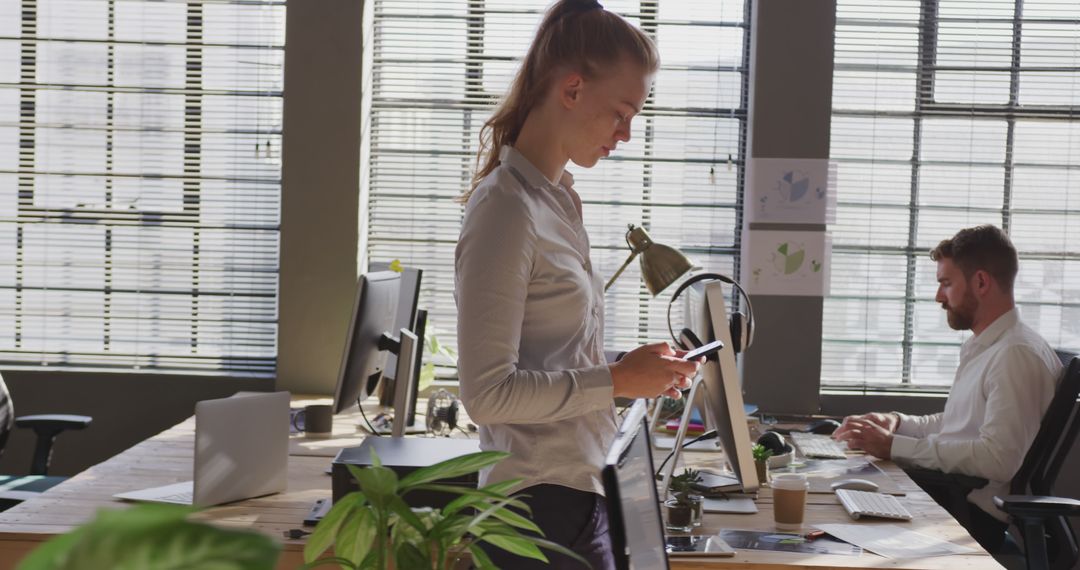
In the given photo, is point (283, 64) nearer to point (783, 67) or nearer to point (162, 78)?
point (162, 78)

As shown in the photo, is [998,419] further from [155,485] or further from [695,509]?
[155,485]

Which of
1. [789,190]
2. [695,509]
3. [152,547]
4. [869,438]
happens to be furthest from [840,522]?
[789,190]

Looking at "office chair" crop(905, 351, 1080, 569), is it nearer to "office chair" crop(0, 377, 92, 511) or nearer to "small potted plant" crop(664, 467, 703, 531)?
"small potted plant" crop(664, 467, 703, 531)

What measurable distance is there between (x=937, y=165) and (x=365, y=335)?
294 centimetres

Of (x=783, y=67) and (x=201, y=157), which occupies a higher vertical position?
(x=783, y=67)

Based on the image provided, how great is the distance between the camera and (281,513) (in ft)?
7.72

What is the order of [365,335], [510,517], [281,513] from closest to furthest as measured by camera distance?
Result: 1. [510,517]
2. [281,513]
3. [365,335]

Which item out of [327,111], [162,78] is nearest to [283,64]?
[327,111]

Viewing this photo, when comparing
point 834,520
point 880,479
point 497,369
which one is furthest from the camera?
point 880,479

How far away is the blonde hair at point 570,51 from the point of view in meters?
1.63

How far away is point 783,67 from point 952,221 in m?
1.09

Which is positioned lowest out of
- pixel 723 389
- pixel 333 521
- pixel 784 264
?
pixel 723 389

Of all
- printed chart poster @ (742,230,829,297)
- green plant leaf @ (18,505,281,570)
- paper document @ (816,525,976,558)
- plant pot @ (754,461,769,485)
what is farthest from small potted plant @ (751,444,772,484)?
green plant leaf @ (18,505,281,570)

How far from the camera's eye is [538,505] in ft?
5.14
